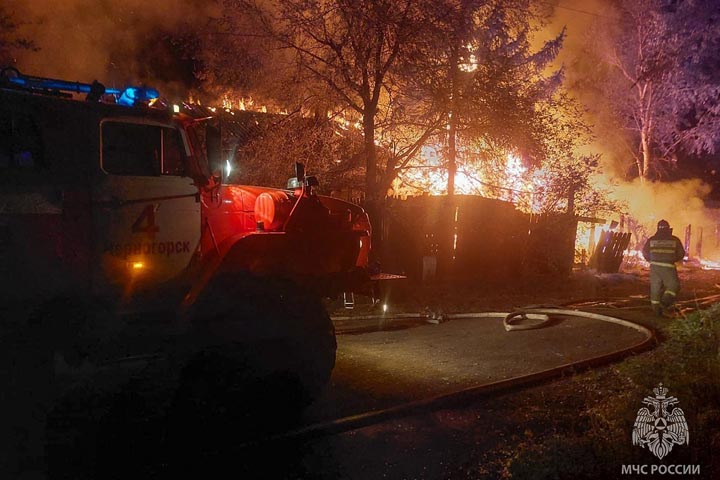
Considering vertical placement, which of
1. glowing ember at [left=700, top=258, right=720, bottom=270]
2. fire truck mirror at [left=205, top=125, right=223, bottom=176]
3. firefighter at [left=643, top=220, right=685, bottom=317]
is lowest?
glowing ember at [left=700, top=258, right=720, bottom=270]

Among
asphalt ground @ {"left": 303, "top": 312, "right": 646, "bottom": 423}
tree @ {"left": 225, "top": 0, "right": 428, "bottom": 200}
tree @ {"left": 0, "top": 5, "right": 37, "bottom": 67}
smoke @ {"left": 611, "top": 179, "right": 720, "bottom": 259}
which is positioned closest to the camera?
asphalt ground @ {"left": 303, "top": 312, "right": 646, "bottom": 423}

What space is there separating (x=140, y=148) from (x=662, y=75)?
26.4 m

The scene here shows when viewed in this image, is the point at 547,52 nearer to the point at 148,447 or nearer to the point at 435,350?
the point at 435,350

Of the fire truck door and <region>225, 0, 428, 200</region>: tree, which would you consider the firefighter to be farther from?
the fire truck door

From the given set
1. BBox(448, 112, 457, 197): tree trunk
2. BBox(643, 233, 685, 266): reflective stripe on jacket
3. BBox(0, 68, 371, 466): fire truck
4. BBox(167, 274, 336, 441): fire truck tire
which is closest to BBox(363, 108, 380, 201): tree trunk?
BBox(448, 112, 457, 197): tree trunk

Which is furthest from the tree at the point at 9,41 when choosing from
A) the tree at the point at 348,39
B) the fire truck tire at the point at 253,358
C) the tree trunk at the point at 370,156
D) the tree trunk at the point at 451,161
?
the fire truck tire at the point at 253,358

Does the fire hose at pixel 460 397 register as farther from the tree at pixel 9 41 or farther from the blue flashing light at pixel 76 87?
the tree at pixel 9 41

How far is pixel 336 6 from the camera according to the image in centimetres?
1136

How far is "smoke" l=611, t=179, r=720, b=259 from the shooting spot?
81.2 ft

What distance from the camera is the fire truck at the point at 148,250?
4262mm

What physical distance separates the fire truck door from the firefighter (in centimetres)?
795

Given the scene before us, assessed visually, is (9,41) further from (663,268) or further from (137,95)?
(663,268)

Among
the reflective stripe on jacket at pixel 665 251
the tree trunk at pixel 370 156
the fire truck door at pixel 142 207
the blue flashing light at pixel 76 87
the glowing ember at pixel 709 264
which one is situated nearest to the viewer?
the fire truck door at pixel 142 207

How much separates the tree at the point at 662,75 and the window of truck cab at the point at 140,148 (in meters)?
25.8
